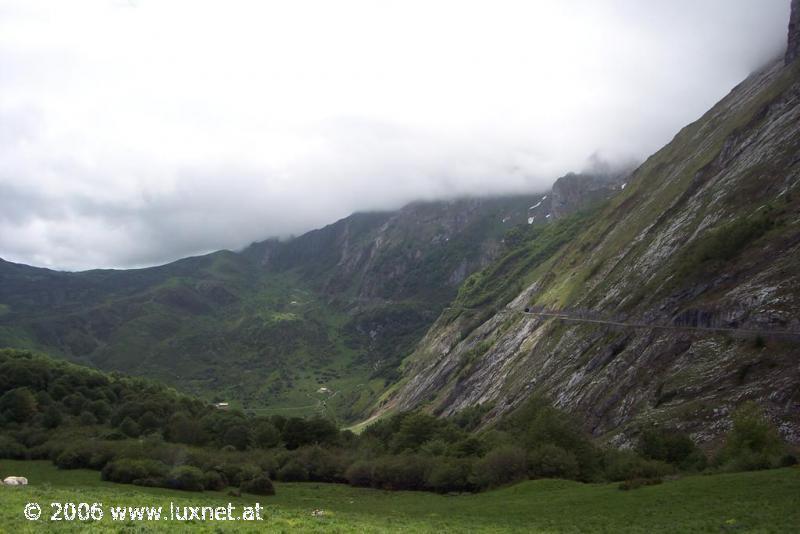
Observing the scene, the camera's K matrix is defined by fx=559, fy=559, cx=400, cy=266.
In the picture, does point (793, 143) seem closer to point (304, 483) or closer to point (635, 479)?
point (635, 479)

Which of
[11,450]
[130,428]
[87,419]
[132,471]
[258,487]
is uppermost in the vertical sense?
[87,419]

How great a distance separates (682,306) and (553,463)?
48.8 metres

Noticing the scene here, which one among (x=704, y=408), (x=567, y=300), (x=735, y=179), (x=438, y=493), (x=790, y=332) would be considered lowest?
(x=438, y=493)

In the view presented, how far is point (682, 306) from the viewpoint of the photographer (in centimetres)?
9575

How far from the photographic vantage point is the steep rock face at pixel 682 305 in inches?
2803

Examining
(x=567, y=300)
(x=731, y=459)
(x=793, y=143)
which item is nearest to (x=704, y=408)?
(x=731, y=459)

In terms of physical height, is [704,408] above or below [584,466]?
above

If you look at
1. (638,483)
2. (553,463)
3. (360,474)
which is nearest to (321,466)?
(360,474)

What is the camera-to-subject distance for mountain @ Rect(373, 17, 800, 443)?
71062 millimetres

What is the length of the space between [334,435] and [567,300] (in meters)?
78.4

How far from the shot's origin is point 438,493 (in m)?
68.0

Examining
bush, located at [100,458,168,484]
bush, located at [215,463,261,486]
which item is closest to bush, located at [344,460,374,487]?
bush, located at [215,463,261,486]

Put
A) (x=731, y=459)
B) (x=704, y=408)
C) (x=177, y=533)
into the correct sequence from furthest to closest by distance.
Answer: (x=704, y=408), (x=731, y=459), (x=177, y=533)

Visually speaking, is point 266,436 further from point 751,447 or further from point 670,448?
point 751,447
